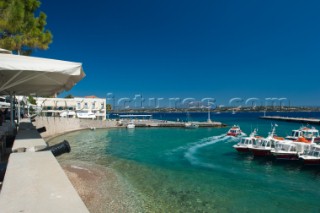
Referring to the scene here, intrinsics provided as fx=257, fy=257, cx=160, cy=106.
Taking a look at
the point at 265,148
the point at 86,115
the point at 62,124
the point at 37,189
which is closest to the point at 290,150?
the point at 265,148

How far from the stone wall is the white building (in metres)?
8.43

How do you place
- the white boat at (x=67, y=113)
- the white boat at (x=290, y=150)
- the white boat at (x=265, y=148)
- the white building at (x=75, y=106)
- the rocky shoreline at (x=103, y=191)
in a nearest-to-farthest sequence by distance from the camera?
the rocky shoreline at (x=103, y=191) → the white boat at (x=290, y=150) → the white boat at (x=265, y=148) → the white boat at (x=67, y=113) → the white building at (x=75, y=106)

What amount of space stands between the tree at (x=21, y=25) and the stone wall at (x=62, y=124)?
73.5 ft

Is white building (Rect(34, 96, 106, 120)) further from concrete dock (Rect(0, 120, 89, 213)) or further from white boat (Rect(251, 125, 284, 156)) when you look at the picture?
concrete dock (Rect(0, 120, 89, 213))

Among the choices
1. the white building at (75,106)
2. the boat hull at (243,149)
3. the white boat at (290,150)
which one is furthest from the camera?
the white building at (75,106)

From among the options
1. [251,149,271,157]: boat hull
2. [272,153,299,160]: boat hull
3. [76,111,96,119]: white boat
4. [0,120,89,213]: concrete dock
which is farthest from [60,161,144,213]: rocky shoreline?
[76,111,96,119]: white boat

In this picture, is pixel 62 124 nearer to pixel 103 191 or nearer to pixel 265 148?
pixel 265 148

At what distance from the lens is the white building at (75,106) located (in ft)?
232

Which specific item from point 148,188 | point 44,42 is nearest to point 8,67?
point 148,188

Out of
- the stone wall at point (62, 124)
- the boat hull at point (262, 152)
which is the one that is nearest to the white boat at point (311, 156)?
the boat hull at point (262, 152)

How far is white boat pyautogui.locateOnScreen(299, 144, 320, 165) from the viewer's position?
71.9 ft

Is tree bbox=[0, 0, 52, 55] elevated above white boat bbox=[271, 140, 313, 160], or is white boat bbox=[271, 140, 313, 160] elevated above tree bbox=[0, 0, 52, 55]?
tree bbox=[0, 0, 52, 55]

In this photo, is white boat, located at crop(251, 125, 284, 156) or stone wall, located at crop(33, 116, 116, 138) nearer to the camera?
white boat, located at crop(251, 125, 284, 156)

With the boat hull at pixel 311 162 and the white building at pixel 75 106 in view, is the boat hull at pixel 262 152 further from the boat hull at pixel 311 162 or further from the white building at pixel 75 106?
the white building at pixel 75 106
